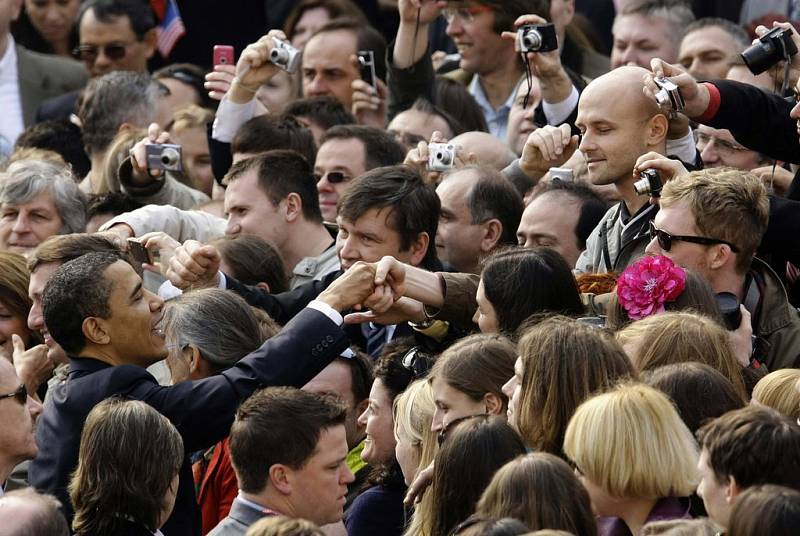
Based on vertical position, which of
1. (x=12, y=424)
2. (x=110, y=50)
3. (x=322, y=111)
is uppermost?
(x=12, y=424)

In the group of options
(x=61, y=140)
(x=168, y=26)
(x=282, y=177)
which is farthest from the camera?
(x=168, y=26)

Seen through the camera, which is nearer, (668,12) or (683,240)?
(683,240)

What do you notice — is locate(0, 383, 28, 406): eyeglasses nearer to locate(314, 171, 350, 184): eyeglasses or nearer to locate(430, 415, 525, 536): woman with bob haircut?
locate(430, 415, 525, 536): woman with bob haircut

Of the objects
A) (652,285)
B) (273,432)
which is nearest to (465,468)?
(273,432)

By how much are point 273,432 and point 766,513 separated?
5.97 ft

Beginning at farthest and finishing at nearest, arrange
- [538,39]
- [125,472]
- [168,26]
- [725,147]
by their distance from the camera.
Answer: [168,26] < [725,147] < [538,39] < [125,472]

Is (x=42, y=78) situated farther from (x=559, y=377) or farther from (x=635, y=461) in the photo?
(x=635, y=461)

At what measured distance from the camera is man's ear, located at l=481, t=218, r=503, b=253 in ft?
24.0

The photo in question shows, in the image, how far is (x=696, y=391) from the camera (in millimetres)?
4781

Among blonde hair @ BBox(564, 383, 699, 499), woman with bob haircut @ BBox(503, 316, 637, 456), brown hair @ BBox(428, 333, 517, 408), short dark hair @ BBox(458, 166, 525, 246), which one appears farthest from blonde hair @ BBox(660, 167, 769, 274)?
blonde hair @ BBox(564, 383, 699, 499)

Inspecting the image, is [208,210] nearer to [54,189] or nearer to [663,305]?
[54,189]

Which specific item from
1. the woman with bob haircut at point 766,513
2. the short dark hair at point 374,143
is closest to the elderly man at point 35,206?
the short dark hair at point 374,143

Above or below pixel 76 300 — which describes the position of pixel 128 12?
below

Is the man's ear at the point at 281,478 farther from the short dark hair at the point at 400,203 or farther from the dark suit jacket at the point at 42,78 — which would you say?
the dark suit jacket at the point at 42,78
